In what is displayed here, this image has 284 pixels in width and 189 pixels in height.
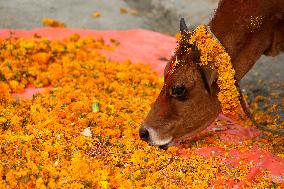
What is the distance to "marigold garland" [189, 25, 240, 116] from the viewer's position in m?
4.83

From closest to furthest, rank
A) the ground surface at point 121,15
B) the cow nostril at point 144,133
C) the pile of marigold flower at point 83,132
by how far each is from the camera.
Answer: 1. the pile of marigold flower at point 83,132
2. the cow nostril at point 144,133
3. the ground surface at point 121,15

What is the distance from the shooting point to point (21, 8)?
10555 mm

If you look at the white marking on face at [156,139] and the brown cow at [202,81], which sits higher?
the brown cow at [202,81]

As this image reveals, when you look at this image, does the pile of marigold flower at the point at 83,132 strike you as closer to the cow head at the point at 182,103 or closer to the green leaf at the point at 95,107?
the green leaf at the point at 95,107

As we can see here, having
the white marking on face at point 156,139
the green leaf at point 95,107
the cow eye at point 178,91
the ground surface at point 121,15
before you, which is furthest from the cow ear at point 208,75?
the ground surface at point 121,15

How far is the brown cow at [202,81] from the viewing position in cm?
504

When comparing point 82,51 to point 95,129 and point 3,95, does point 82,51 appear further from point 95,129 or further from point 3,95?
point 95,129

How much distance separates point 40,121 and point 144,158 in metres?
1.31

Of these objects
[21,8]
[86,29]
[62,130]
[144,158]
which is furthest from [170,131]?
[21,8]

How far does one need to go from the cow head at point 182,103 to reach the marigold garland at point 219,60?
0.09 metres

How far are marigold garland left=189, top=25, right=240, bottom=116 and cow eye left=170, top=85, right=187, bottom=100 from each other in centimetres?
35

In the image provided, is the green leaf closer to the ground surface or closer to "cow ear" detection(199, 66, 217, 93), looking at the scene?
"cow ear" detection(199, 66, 217, 93)

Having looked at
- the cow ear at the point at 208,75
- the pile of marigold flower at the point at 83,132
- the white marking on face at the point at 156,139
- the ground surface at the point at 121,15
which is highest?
the cow ear at the point at 208,75

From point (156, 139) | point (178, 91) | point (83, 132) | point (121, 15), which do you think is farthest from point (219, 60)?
point (121, 15)
